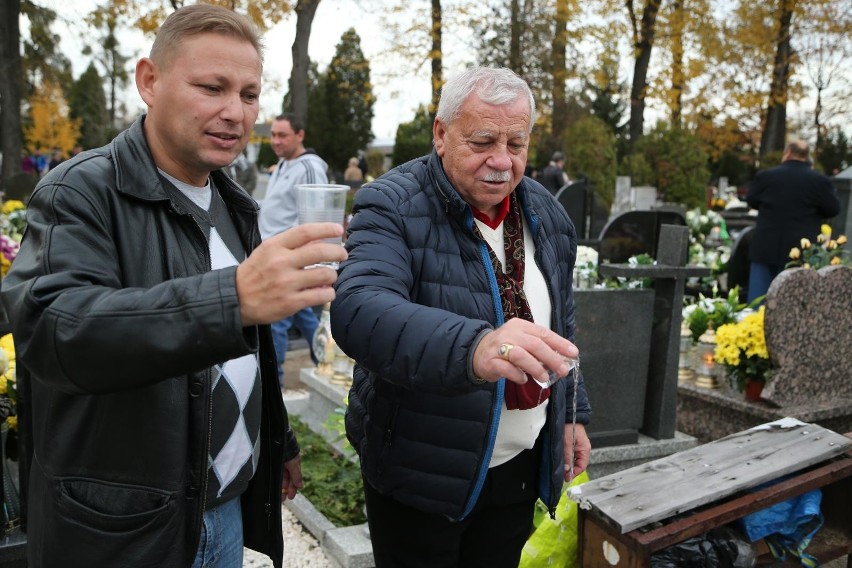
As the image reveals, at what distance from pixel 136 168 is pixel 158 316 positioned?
19.0 inches

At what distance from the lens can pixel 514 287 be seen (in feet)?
6.39

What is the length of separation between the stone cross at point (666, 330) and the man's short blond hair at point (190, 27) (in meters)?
3.09

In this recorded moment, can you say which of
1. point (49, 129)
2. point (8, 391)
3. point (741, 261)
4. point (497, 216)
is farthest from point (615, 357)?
point (49, 129)

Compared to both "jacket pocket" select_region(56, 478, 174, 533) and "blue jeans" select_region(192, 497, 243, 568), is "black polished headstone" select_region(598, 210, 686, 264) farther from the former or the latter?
"jacket pocket" select_region(56, 478, 174, 533)

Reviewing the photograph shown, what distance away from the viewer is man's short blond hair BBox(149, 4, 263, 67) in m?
1.43

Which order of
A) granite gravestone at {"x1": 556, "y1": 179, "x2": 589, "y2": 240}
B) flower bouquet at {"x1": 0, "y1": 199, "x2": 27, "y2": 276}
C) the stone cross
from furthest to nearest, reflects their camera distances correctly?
1. granite gravestone at {"x1": 556, "y1": 179, "x2": 589, "y2": 240}
2. flower bouquet at {"x1": 0, "y1": 199, "x2": 27, "y2": 276}
3. the stone cross

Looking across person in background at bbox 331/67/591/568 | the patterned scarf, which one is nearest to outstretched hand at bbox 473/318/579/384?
person in background at bbox 331/67/591/568

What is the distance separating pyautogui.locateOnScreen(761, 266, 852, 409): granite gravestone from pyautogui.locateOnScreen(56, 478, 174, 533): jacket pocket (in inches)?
153

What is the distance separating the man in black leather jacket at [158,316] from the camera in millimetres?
1055

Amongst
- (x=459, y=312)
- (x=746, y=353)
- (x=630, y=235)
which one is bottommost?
(x=746, y=353)

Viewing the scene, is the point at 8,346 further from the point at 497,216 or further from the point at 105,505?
the point at 497,216

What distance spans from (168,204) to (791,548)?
3.07m

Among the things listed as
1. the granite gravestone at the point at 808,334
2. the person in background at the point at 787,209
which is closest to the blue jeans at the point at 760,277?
the person in background at the point at 787,209

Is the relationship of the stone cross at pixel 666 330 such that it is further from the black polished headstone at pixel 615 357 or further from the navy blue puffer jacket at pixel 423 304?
the navy blue puffer jacket at pixel 423 304
